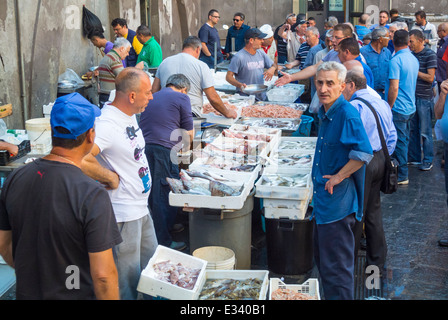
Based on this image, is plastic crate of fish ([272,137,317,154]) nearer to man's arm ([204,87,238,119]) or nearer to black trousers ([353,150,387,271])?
man's arm ([204,87,238,119])

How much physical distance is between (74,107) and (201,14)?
71.3ft

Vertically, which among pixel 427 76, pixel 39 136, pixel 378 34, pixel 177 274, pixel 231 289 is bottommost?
pixel 231 289

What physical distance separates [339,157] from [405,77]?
14.9 feet

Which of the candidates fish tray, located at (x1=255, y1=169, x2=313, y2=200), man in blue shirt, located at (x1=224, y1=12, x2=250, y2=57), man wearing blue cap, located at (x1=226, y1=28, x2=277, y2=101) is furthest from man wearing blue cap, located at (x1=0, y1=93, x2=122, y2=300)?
man in blue shirt, located at (x1=224, y1=12, x2=250, y2=57)

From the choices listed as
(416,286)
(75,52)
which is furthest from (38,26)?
(416,286)

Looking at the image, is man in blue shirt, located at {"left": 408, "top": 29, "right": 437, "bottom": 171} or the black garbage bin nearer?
the black garbage bin

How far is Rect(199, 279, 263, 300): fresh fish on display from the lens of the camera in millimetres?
4457

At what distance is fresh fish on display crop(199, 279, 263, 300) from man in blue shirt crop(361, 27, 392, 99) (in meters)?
6.33

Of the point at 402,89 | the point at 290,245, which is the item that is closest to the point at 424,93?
the point at 402,89

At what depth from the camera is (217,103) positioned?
25.8 ft

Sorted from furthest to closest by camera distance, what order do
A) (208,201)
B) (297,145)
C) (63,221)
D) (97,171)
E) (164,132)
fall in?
1. (297,145)
2. (164,132)
3. (208,201)
4. (97,171)
5. (63,221)

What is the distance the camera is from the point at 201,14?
24.0m

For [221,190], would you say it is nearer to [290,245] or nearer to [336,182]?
[290,245]
